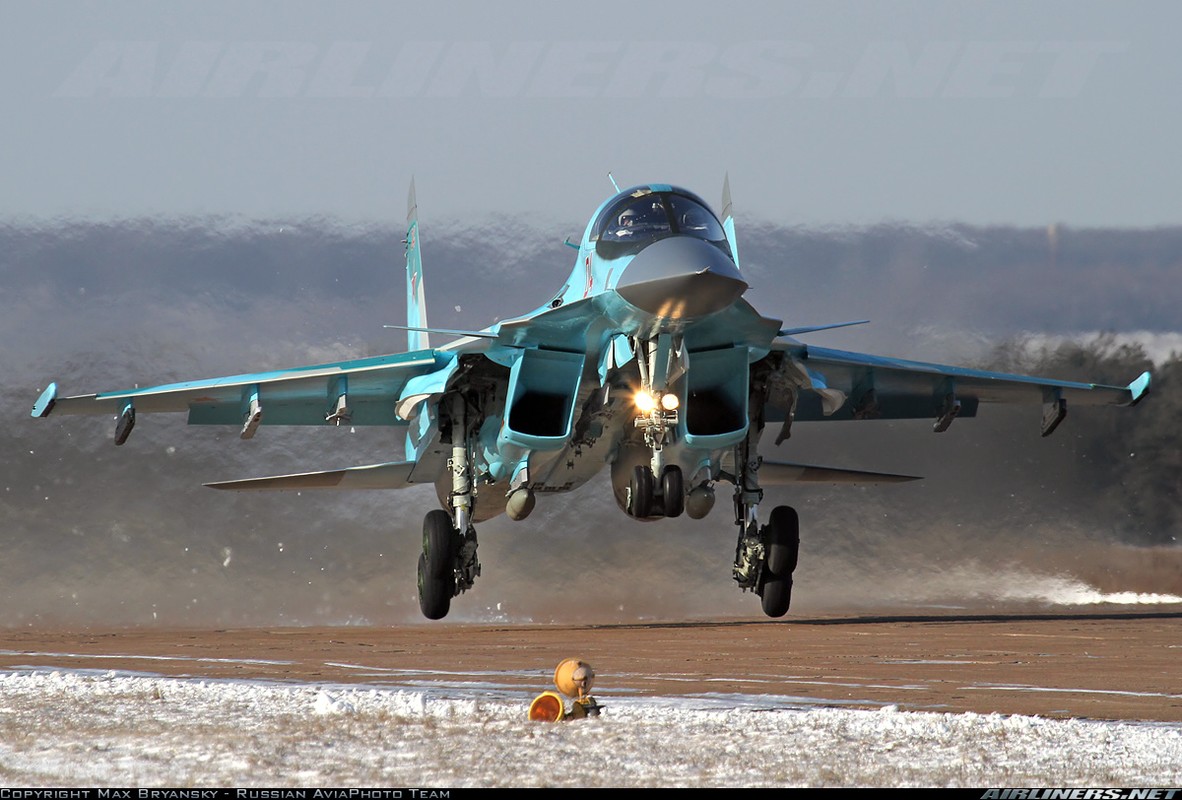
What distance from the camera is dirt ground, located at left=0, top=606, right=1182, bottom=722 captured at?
899 centimetres

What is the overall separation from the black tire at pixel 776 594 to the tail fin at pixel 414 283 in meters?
8.44

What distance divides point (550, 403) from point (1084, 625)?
293 inches

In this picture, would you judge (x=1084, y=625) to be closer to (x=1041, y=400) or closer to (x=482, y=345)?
(x=1041, y=400)

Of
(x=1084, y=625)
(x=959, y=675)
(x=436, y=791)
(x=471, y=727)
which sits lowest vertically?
(x=436, y=791)

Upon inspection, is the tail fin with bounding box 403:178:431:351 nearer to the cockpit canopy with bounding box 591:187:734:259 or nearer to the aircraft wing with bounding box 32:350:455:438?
the aircraft wing with bounding box 32:350:455:438

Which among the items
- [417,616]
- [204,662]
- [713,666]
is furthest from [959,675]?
[417,616]

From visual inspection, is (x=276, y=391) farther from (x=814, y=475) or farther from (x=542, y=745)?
(x=542, y=745)

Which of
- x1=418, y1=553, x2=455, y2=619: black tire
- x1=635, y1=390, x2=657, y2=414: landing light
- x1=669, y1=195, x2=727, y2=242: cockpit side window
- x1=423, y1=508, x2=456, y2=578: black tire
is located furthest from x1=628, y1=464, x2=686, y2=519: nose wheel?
x1=418, y1=553, x2=455, y2=619: black tire

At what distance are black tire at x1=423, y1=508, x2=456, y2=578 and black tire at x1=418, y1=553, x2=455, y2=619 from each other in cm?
10

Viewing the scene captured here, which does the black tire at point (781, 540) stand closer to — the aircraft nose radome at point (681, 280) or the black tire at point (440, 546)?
the aircraft nose radome at point (681, 280)

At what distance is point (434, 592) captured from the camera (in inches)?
655

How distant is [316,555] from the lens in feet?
80.5

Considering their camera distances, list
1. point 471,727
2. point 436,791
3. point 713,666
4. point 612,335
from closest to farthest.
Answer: point 436,791
point 471,727
point 713,666
point 612,335

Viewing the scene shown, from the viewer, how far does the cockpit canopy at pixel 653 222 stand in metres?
13.9
